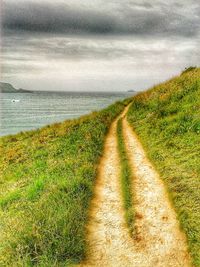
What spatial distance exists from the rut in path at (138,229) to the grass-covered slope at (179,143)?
0.98ft

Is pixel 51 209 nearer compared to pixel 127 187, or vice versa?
pixel 51 209

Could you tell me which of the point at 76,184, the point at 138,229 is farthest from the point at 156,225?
the point at 76,184

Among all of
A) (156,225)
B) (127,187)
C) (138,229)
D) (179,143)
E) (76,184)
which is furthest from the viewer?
(179,143)

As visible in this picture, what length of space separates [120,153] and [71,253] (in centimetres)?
849

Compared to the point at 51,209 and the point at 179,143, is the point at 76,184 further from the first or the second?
the point at 179,143

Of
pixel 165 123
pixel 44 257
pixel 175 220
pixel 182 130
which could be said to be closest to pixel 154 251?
pixel 175 220

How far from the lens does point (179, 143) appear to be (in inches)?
631

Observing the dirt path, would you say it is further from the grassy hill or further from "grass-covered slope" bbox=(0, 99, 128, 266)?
"grass-covered slope" bbox=(0, 99, 128, 266)

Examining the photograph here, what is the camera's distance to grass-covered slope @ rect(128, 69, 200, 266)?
10.2 meters

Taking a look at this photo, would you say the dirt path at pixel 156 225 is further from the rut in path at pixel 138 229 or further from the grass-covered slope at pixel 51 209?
the grass-covered slope at pixel 51 209

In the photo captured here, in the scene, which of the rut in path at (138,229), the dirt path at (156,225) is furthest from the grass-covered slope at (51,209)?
the dirt path at (156,225)

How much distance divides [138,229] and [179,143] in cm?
687

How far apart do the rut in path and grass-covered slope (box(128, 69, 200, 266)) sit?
0.98 feet

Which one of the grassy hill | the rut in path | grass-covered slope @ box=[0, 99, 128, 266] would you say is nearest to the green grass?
the grassy hill
